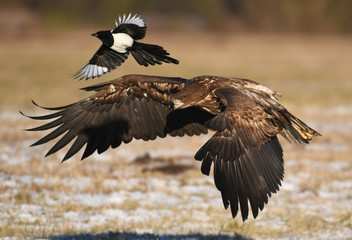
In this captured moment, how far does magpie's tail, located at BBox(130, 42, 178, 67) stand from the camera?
Answer: 5684 millimetres

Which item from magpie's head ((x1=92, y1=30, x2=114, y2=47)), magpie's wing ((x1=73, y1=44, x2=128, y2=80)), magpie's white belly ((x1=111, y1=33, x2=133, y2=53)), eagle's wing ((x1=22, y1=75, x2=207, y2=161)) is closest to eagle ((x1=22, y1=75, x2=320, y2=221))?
eagle's wing ((x1=22, y1=75, x2=207, y2=161))

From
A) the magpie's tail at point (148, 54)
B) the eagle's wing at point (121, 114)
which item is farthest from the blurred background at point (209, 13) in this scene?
the magpie's tail at point (148, 54)

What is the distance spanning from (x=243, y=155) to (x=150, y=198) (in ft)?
13.0

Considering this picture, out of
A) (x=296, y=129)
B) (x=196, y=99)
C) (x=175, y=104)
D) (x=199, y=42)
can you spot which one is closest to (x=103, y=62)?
(x=175, y=104)

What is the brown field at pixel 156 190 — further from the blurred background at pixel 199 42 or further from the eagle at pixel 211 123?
the blurred background at pixel 199 42

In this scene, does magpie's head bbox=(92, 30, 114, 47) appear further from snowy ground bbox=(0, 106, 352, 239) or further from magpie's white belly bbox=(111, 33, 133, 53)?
snowy ground bbox=(0, 106, 352, 239)

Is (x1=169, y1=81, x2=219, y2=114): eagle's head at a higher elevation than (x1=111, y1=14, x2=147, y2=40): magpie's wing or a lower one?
lower

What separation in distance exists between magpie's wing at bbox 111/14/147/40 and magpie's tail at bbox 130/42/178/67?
0.51 feet

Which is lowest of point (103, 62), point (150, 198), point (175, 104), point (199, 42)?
point (150, 198)

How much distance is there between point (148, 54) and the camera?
227 inches

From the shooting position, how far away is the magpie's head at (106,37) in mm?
5469

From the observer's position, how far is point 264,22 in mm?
85250

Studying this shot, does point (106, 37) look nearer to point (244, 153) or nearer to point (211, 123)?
point (211, 123)

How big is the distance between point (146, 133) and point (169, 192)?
2774 mm
